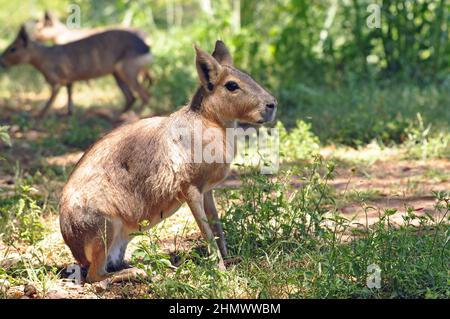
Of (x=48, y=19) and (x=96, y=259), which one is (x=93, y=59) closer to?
(x=48, y=19)

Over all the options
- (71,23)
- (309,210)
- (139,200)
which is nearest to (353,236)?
(309,210)

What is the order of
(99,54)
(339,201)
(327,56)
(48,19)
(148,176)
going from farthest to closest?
1. (48,19)
2. (99,54)
3. (327,56)
4. (339,201)
5. (148,176)

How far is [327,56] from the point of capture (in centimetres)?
990

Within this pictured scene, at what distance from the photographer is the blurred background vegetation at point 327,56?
8641 mm

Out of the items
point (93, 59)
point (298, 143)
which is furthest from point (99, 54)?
point (298, 143)

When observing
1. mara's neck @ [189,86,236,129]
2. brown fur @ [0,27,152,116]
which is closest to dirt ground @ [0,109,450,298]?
mara's neck @ [189,86,236,129]

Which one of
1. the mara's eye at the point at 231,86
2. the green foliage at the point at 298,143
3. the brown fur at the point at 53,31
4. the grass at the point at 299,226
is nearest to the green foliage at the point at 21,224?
the grass at the point at 299,226

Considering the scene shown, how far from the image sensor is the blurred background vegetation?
28.3 feet

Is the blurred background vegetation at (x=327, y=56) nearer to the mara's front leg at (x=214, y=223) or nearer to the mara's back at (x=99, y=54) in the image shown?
the mara's back at (x=99, y=54)

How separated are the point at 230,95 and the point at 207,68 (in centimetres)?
20

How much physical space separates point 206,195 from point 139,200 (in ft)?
1.47

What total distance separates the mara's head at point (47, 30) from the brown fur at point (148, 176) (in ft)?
23.8
